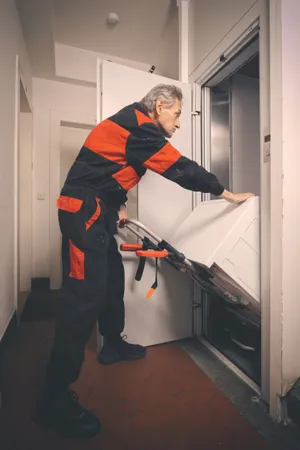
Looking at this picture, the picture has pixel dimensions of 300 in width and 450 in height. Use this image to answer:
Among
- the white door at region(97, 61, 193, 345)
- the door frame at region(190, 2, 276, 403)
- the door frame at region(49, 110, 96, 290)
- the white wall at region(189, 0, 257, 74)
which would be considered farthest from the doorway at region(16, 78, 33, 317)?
the door frame at region(190, 2, 276, 403)

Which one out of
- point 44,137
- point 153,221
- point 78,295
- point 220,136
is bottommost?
point 78,295

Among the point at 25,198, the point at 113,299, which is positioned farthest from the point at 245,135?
the point at 25,198

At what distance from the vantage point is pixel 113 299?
1354mm

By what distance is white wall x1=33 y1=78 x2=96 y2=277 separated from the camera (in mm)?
2799

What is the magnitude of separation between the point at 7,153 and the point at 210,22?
5.27 feet

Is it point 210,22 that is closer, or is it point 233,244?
point 233,244

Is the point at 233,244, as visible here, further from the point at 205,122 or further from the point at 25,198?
the point at 25,198

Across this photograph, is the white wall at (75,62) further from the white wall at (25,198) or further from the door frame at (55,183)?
the white wall at (25,198)

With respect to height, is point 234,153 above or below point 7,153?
above

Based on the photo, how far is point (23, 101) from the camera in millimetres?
2418

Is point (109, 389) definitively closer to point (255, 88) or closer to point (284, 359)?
point (284, 359)

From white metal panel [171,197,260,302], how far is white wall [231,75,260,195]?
35.1 inches

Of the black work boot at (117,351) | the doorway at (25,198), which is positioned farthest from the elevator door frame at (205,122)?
the doorway at (25,198)

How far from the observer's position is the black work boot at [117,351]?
139cm
